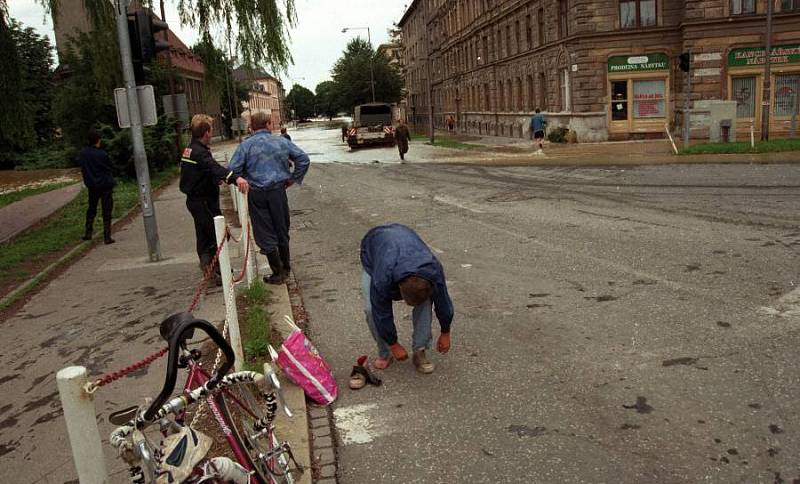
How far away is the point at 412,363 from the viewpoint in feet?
17.7

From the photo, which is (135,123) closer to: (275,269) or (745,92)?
(275,269)

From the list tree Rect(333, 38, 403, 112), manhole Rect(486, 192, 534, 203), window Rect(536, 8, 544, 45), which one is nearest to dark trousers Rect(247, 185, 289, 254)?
manhole Rect(486, 192, 534, 203)

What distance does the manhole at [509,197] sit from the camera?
14.5 metres

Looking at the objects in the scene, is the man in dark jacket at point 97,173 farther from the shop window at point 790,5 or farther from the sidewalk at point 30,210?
the shop window at point 790,5

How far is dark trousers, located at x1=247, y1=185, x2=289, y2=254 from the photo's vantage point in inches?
299

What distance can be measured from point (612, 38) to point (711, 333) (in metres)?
28.6

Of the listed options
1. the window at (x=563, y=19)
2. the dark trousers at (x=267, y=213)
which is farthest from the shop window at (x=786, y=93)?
the dark trousers at (x=267, y=213)

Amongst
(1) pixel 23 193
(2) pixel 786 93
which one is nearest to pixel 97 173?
(1) pixel 23 193

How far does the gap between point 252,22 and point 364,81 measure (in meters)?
63.9

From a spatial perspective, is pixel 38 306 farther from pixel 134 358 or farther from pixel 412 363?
pixel 412 363

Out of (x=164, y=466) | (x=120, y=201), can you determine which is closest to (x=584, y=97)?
(x=120, y=201)

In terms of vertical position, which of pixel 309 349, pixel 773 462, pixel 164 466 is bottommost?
pixel 773 462

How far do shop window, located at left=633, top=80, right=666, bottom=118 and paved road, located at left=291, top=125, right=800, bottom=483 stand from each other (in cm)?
2114

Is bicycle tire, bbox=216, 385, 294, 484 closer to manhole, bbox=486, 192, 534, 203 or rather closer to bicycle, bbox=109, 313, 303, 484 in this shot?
bicycle, bbox=109, 313, 303, 484
